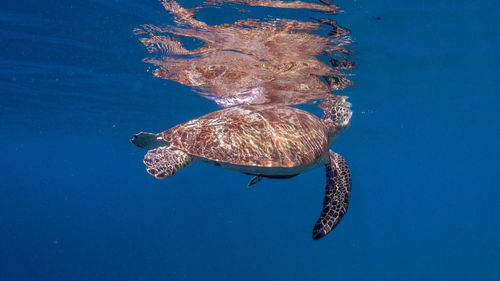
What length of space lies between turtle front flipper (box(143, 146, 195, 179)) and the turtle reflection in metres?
0.02

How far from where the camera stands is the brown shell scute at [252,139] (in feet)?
16.0

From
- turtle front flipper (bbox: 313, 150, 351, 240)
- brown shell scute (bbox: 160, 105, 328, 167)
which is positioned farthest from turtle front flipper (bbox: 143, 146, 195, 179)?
turtle front flipper (bbox: 313, 150, 351, 240)

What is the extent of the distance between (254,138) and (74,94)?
17.5 m

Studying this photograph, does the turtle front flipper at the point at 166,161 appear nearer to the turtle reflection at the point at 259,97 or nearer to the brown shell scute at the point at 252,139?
the turtle reflection at the point at 259,97

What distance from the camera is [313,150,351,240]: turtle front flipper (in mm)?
5004

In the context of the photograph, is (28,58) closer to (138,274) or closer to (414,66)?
(414,66)

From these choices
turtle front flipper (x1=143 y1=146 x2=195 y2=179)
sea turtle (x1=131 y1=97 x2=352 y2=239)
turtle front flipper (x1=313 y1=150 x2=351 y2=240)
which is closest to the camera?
turtle front flipper (x1=143 y1=146 x2=195 y2=179)

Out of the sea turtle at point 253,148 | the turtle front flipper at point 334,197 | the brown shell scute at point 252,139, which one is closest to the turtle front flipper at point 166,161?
the sea turtle at point 253,148

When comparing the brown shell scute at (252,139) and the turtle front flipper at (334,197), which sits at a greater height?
the brown shell scute at (252,139)

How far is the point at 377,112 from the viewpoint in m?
21.1

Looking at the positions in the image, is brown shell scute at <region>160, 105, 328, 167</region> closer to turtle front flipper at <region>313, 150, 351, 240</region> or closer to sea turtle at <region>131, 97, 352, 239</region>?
sea turtle at <region>131, 97, 352, 239</region>

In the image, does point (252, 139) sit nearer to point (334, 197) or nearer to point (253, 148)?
point (253, 148)

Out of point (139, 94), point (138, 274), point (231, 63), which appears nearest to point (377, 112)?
point (231, 63)

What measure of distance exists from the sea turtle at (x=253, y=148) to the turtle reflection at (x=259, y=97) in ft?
0.06
